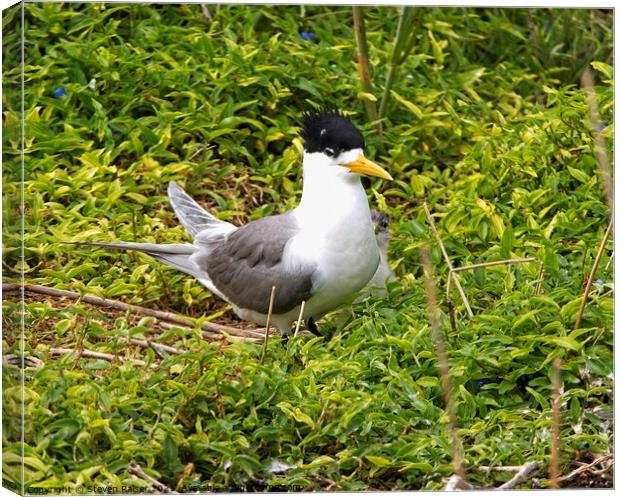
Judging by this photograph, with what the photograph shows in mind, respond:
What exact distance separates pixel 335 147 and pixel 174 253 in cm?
91

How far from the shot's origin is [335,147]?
5.74 meters

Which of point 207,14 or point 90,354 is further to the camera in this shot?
point 207,14

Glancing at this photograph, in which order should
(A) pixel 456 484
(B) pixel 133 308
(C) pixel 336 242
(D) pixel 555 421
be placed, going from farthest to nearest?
1. (B) pixel 133 308
2. (C) pixel 336 242
3. (A) pixel 456 484
4. (D) pixel 555 421

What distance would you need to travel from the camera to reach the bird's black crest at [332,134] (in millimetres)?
5715

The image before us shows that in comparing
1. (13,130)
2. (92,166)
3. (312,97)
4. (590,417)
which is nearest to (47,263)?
(92,166)

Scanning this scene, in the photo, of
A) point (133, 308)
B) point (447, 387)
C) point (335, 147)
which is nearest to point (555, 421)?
A: point (447, 387)

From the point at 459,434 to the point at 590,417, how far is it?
20.1 inches

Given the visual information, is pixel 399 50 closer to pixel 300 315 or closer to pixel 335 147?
pixel 335 147

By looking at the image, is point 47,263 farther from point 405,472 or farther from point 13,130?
point 405,472

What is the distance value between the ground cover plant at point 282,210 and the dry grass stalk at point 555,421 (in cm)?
3

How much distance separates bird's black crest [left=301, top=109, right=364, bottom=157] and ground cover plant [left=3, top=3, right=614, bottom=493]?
634 mm

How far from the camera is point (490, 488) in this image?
16.0 ft

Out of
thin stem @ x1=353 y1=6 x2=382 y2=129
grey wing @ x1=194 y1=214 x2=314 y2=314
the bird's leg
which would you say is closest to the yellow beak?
grey wing @ x1=194 y1=214 x2=314 y2=314

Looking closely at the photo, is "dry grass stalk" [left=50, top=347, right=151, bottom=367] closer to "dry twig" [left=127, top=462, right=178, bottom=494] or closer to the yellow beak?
"dry twig" [left=127, top=462, right=178, bottom=494]
